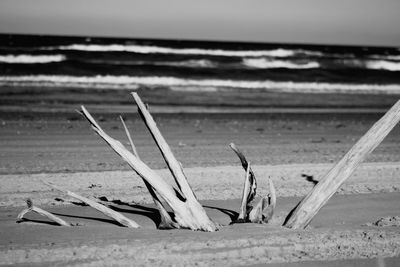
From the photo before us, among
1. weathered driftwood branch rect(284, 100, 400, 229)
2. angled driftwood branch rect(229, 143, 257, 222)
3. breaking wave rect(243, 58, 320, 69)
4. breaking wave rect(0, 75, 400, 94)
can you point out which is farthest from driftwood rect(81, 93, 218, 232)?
breaking wave rect(243, 58, 320, 69)

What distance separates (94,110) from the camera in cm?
1291

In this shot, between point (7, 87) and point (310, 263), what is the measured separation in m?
16.0

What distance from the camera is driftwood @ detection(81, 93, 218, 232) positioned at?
3.49 m

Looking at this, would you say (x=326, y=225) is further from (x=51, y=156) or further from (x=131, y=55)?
(x=131, y=55)

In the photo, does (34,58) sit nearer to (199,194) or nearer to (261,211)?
(199,194)

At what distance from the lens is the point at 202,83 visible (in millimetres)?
22656

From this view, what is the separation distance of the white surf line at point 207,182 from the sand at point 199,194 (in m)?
0.01

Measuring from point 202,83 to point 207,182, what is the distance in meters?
17.3

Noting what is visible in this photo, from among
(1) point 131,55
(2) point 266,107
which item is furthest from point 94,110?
(1) point 131,55

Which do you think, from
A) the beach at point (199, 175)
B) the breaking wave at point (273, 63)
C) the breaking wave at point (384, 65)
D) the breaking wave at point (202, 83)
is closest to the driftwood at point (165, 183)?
A: the beach at point (199, 175)

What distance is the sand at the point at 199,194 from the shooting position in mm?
3228

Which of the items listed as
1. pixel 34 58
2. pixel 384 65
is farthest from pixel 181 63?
pixel 384 65

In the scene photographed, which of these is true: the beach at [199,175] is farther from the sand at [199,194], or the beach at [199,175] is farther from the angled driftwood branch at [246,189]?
the angled driftwood branch at [246,189]

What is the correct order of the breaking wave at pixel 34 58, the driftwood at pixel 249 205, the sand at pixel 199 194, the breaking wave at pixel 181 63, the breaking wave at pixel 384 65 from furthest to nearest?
the breaking wave at pixel 384 65
the breaking wave at pixel 34 58
the breaking wave at pixel 181 63
the driftwood at pixel 249 205
the sand at pixel 199 194
